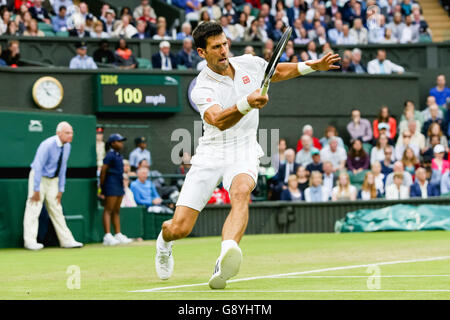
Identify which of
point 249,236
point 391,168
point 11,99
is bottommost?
point 249,236

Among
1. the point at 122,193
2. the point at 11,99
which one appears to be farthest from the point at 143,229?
the point at 11,99

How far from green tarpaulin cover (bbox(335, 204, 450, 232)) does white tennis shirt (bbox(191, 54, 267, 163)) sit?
11224 millimetres

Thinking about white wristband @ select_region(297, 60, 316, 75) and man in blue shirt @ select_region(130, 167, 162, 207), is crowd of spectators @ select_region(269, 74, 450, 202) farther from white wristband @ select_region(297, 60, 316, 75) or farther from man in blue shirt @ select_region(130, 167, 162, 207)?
white wristband @ select_region(297, 60, 316, 75)

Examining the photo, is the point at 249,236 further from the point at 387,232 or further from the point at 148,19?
the point at 148,19

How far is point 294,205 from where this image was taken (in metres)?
19.8

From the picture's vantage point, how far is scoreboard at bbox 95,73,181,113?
858 inches

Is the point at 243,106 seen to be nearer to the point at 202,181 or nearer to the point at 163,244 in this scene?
the point at 202,181

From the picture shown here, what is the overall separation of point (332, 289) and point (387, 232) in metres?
11.6

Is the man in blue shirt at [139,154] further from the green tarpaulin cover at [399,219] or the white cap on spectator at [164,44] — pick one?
the green tarpaulin cover at [399,219]

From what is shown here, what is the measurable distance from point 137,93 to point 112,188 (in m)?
5.85

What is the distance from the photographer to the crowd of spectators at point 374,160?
20219mm

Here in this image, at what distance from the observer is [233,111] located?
24.4 feet

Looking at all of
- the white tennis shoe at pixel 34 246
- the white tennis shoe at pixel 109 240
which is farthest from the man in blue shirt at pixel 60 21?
the white tennis shoe at pixel 34 246

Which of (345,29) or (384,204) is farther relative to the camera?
(345,29)
